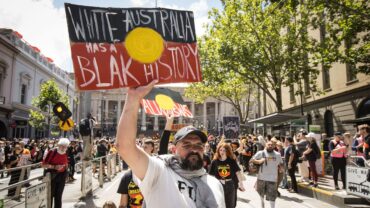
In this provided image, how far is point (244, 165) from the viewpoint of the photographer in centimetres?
1914

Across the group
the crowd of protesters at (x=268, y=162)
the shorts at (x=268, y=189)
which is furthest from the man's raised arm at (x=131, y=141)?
the shorts at (x=268, y=189)

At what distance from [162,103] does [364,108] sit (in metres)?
18.7

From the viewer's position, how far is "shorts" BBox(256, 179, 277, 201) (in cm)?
795

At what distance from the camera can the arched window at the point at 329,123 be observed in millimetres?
Result: 24487

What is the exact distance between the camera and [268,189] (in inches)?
318

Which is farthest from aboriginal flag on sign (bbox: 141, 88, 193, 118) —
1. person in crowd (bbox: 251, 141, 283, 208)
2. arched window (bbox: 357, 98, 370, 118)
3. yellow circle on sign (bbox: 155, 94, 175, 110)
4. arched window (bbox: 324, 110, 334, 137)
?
arched window (bbox: 324, 110, 334, 137)

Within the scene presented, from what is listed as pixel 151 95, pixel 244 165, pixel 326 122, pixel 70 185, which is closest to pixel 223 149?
pixel 151 95

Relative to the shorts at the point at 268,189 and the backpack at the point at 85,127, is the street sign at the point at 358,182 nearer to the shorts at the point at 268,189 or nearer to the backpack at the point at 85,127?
the shorts at the point at 268,189

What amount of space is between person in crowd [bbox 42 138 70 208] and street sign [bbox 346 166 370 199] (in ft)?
24.7

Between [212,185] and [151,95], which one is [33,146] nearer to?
[151,95]

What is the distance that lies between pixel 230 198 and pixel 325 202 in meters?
5.12

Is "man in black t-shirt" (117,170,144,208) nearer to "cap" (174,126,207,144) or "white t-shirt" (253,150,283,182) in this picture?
"cap" (174,126,207,144)

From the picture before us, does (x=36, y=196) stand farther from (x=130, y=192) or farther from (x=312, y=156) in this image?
(x=312, y=156)

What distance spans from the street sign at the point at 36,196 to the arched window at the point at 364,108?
1916 cm
